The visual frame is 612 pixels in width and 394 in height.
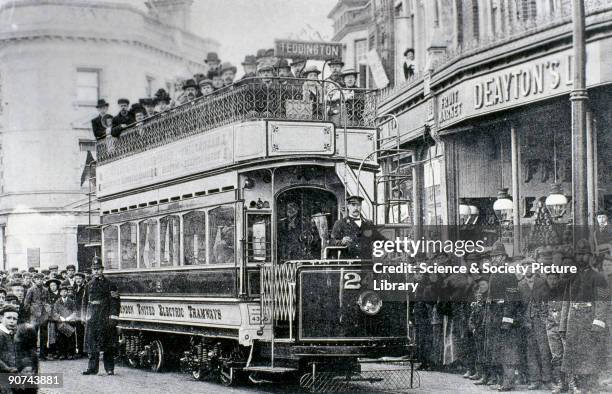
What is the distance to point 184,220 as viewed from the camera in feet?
42.3

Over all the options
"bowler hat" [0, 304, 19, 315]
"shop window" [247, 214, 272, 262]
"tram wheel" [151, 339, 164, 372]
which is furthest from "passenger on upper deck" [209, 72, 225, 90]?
"bowler hat" [0, 304, 19, 315]

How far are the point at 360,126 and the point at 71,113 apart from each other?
54.9ft

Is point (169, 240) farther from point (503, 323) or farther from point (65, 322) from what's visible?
point (503, 323)

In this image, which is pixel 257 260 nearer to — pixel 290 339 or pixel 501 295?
pixel 290 339

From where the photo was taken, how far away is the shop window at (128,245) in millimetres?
14647

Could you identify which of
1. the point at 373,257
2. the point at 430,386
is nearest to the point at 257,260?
the point at 373,257

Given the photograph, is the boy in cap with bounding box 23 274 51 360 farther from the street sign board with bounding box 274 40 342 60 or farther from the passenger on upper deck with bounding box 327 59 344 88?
the street sign board with bounding box 274 40 342 60

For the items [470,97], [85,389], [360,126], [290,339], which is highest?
[470,97]

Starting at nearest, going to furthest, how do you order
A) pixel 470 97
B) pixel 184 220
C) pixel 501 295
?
pixel 501 295, pixel 184 220, pixel 470 97

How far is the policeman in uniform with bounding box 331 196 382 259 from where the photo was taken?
1024 centimetres

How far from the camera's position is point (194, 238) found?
12523mm

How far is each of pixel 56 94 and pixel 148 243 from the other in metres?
13.4

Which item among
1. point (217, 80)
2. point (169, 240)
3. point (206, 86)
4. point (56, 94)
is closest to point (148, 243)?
point (169, 240)

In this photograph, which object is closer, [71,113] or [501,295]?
[501,295]
